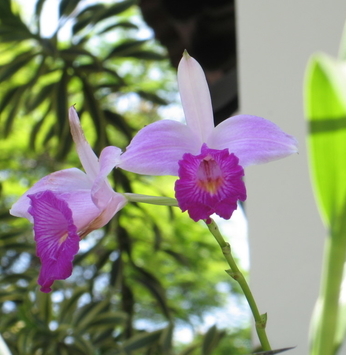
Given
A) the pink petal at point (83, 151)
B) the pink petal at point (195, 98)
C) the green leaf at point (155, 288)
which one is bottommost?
the green leaf at point (155, 288)

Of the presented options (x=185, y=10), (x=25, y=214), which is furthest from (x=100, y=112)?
(x=25, y=214)

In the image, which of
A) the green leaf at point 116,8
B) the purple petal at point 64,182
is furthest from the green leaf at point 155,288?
the purple petal at point 64,182

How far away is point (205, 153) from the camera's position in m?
0.48

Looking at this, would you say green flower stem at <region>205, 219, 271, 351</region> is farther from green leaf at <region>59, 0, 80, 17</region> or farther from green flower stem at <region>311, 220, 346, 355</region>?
green leaf at <region>59, 0, 80, 17</region>

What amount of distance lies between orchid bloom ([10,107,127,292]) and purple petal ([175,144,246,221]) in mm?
65

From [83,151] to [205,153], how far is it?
12cm

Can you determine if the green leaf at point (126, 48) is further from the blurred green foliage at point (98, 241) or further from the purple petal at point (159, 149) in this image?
the purple petal at point (159, 149)

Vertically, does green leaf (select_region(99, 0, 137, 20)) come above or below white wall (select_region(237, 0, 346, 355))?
above

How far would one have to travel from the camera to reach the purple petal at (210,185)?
46 centimetres

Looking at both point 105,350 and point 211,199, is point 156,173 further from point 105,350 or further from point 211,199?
point 105,350

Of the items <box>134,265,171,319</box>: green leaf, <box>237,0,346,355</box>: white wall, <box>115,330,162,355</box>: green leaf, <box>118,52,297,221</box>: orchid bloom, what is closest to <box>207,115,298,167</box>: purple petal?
<box>118,52,297,221</box>: orchid bloom

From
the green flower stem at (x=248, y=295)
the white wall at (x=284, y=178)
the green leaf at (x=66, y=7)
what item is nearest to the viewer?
the green flower stem at (x=248, y=295)

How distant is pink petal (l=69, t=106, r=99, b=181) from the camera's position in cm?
51

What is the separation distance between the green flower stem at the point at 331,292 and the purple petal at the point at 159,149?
188mm
